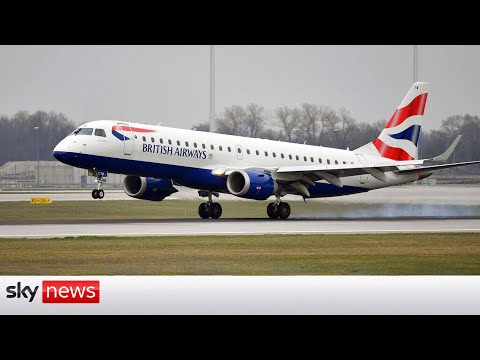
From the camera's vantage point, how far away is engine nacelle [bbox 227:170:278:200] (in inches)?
1831

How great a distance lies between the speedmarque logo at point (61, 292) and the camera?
20578mm

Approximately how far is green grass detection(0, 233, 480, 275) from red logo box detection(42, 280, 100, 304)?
142 inches

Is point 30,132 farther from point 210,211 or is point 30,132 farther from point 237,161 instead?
point 237,161

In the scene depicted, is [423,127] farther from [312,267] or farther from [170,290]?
[170,290]

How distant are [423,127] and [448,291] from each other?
121 ft

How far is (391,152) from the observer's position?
55750mm

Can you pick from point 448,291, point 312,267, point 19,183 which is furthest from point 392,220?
point 19,183

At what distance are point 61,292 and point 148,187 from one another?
28.6 metres

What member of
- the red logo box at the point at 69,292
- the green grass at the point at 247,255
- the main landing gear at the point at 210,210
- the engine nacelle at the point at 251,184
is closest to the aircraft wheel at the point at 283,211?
the engine nacelle at the point at 251,184

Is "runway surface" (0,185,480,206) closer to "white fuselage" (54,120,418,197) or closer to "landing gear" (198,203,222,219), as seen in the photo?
"white fuselage" (54,120,418,197)

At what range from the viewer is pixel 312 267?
27.3m

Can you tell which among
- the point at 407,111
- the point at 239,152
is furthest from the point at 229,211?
the point at 407,111

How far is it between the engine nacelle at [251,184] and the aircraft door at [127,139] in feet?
17.0

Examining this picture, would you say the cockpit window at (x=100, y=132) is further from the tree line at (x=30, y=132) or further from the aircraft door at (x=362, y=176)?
the tree line at (x=30, y=132)
